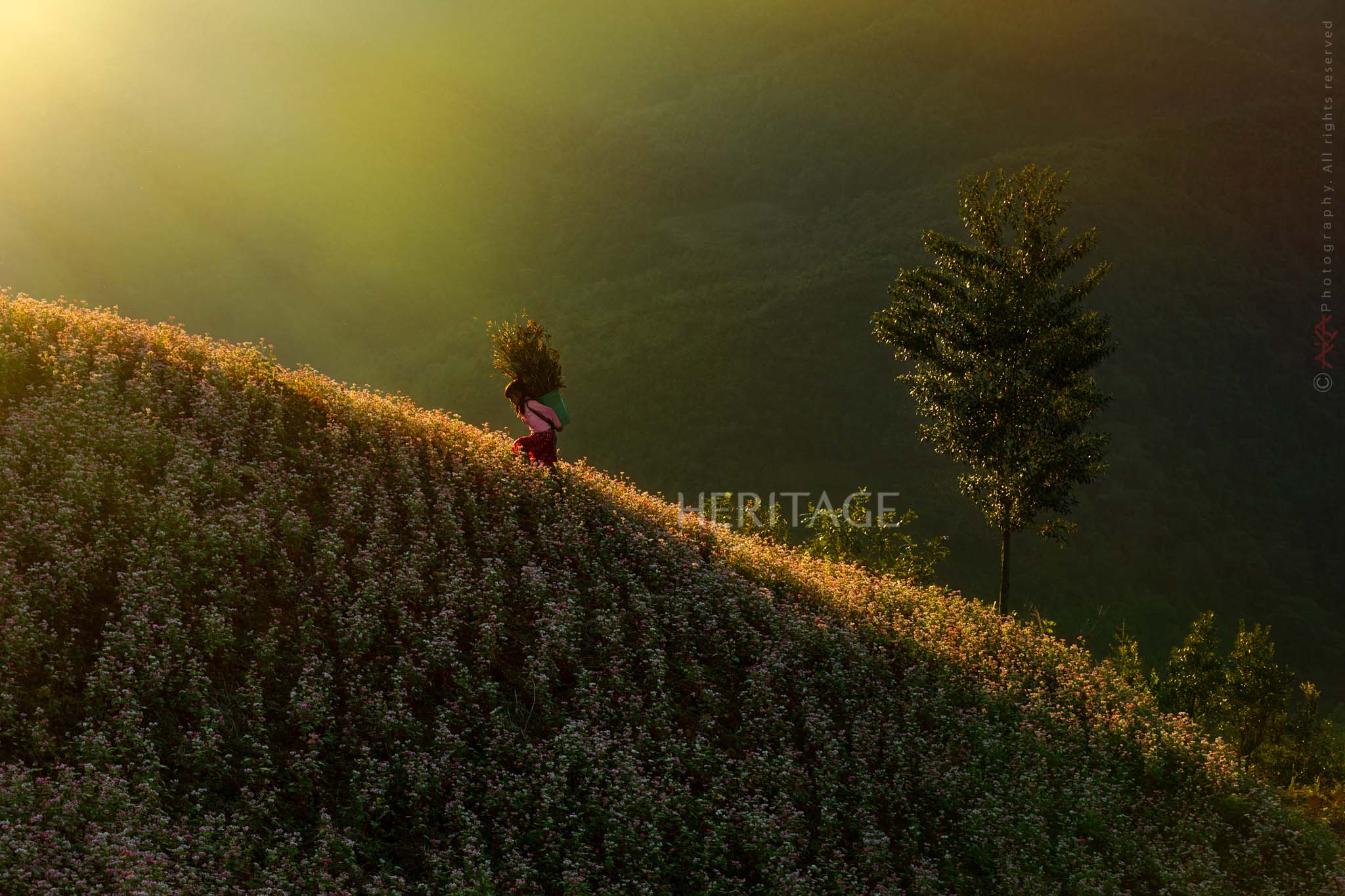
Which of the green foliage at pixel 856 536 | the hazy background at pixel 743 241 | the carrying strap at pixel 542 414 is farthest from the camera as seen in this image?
the hazy background at pixel 743 241

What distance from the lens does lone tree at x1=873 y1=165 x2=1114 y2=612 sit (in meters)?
19.9

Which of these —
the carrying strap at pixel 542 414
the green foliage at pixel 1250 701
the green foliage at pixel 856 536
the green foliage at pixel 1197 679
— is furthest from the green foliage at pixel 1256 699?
the carrying strap at pixel 542 414

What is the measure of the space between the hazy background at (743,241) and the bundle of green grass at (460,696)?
76.1 feet

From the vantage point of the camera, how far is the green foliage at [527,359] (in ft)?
50.8

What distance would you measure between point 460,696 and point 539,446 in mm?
5749

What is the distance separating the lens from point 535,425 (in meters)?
15.4

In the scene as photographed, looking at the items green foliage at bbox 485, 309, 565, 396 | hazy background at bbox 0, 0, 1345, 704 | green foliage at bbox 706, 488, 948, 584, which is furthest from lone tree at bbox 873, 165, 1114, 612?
hazy background at bbox 0, 0, 1345, 704

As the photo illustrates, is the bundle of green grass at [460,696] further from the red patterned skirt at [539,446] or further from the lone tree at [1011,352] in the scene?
the lone tree at [1011,352]

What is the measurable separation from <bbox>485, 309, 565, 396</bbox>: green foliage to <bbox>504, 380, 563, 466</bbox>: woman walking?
16 centimetres

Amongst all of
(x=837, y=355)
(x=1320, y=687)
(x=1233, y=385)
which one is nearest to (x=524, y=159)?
(x=837, y=355)

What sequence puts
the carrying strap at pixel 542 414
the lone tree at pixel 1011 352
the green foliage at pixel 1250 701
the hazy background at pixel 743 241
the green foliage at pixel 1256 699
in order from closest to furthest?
the carrying strap at pixel 542 414, the lone tree at pixel 1011 352, the green foliage at pixel 1250 701, the green foliage at pixel 1256 699, the hazy background at pixel 743 241

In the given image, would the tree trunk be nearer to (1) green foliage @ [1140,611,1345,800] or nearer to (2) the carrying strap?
(1) green foliage @ [1140,611,1345,800]

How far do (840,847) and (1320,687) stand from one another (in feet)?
215

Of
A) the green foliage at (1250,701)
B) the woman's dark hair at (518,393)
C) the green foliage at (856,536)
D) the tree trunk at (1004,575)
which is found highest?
the woman's dark hair at (518,393)
